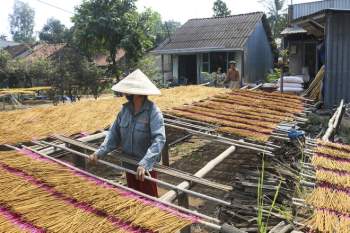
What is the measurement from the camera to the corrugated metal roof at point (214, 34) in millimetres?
19672

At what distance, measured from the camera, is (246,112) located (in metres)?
5.82

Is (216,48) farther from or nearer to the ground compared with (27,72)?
farther from the ground

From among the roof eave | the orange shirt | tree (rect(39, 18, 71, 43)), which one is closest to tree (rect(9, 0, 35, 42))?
tree (rect(39, 18, 71, 43))

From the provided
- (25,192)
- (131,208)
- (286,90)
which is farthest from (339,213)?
(286,90)

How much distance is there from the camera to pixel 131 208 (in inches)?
92.5

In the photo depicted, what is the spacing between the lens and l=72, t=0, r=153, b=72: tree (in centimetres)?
1727

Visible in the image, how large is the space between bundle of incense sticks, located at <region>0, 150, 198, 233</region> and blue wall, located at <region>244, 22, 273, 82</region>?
1818 cm

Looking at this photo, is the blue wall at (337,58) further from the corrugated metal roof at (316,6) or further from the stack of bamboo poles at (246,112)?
the corrugated metal roof at (316,6)

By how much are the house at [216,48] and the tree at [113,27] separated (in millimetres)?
3016

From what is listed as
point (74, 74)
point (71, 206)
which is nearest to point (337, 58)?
point (71, 206)

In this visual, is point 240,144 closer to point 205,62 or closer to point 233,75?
point 233,75

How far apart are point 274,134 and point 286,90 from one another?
5.60 metres

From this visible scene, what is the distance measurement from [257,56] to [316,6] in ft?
19.8

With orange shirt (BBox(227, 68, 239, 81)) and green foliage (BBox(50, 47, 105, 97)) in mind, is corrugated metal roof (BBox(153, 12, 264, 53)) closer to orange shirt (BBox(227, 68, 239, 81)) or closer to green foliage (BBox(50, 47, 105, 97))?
green foliage (BBox(50, 47, 105, 97))
